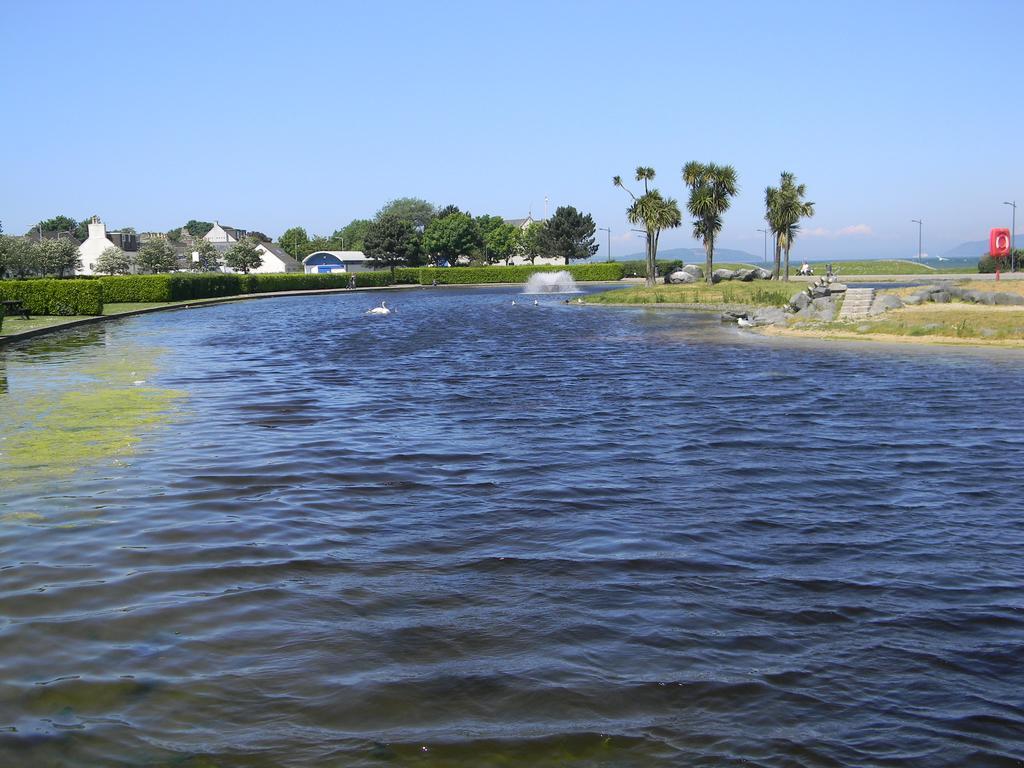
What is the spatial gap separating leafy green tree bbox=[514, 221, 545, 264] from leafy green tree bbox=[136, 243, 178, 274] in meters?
59.6

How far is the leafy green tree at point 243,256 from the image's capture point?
378 feet

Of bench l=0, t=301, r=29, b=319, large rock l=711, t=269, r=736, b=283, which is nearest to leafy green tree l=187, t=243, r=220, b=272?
large rock l=711, t=269, r=736, b=283

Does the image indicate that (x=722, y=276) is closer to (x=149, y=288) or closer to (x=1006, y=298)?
(x=149, y=288)

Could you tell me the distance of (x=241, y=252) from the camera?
115 metres

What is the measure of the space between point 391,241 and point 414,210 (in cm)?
5909

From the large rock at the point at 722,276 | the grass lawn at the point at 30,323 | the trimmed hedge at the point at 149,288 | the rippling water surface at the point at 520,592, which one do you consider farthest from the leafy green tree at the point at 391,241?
the rippling water surface at the point at 520,592

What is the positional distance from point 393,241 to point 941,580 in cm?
12291

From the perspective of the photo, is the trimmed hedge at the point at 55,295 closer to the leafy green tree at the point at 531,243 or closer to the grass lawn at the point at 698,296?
the grass lawn at the point at 698,296

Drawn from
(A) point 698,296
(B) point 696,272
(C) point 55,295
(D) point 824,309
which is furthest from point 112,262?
(D) point 824,309

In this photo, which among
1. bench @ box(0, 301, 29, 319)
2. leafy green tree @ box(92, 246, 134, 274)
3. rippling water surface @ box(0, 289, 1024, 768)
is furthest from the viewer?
Answer: leafy green tree @ box(92, 246, 134, 274)

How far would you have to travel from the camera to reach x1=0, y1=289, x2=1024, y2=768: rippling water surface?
Answer: 207 inches

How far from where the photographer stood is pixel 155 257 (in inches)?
4028

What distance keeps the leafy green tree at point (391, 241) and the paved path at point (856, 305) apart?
97324mm

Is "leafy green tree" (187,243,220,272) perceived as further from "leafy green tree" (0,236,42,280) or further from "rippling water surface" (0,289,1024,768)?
"rippling water surface" (0,289,1024,768)
